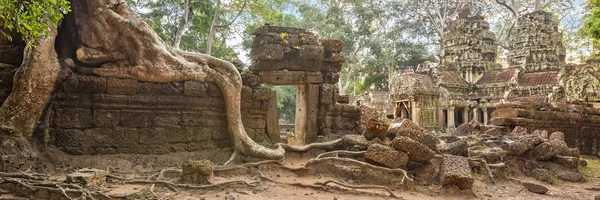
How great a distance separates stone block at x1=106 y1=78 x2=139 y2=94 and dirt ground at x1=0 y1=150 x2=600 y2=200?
0.90m

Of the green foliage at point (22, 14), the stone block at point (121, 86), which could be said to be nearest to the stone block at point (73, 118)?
the stone block at point (121, 86)

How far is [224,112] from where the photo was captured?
6.33 m

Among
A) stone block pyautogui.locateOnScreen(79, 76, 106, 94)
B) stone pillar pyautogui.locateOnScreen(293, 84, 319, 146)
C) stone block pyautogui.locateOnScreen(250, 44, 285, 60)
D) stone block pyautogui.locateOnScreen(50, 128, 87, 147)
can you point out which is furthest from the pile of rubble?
stone block pyautogui.locateOnScreen(50, 128, 87, 147)

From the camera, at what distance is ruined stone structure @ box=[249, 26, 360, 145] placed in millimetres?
8430

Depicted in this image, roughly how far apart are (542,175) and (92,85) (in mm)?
7260

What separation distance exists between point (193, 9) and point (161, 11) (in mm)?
1952

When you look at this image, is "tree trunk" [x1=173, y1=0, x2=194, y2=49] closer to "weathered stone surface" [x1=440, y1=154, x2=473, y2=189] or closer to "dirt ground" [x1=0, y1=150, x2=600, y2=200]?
"dirt ground" [x1=0, y1=150, x2=600, y2=200]

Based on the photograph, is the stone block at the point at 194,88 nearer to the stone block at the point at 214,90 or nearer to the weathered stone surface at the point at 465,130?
the stone block at the point at 214,90

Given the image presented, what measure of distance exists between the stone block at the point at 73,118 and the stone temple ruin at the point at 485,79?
1298cm

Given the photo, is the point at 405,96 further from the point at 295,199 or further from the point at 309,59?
the point at 295,199

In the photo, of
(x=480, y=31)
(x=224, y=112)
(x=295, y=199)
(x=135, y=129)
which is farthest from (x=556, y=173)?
(x=480, y=31)

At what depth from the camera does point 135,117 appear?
5.51 metres

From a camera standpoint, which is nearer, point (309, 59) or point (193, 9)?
point (309, 59)

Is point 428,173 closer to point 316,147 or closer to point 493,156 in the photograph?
point 493,156
